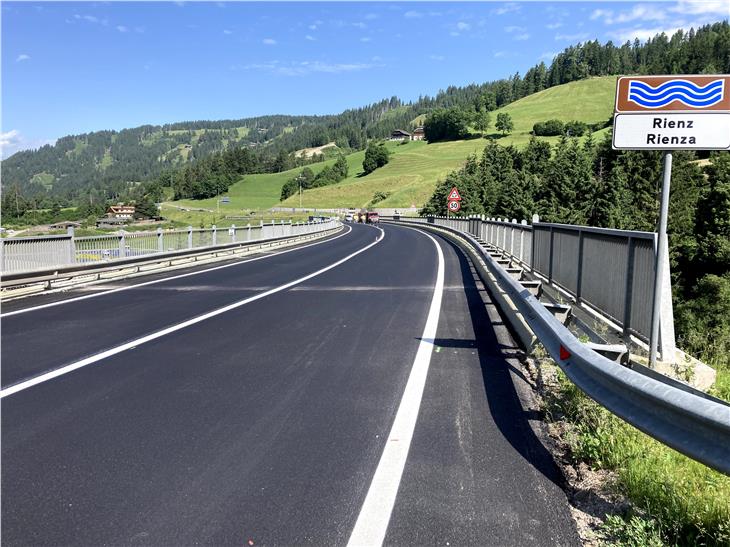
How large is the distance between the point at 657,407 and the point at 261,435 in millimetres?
2922

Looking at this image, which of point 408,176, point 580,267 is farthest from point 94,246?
point 408,176

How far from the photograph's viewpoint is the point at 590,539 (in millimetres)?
3197

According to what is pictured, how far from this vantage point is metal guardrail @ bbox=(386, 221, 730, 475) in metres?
2.70

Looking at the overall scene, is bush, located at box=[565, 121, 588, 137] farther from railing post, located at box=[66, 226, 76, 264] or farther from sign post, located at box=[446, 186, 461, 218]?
railing post, located at box=[66, 226, 76, 264]

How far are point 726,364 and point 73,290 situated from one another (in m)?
13.4

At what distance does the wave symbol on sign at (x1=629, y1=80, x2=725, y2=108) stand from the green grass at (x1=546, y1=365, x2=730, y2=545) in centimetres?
294

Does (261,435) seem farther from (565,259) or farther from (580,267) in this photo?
(565,259)

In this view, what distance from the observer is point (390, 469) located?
4.09 m

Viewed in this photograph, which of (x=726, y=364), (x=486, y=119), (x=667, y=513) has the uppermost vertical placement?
(x=486, y=119)

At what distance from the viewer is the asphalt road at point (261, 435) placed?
11.1 ft

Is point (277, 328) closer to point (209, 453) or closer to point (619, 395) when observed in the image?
point (209, 453)

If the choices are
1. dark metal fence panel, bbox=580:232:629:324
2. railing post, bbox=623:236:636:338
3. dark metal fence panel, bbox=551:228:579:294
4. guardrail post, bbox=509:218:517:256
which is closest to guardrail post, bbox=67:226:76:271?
guardrail post, bbox=509:218:517:256

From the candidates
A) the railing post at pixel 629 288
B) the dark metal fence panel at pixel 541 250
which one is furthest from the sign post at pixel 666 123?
the dark metal fence panel at pixel 541 250

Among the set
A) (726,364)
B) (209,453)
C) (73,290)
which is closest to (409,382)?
(209,453)
